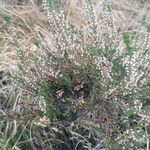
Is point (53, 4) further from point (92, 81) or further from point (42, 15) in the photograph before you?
point (42, 15)

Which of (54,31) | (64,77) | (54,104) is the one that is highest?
(54,31)

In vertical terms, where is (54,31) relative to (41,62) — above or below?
above

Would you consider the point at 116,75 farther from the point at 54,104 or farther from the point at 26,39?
the point at 26,39

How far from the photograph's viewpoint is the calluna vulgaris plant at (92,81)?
69.6 inches

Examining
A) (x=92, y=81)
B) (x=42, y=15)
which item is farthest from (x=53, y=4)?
(x=42, y=15)

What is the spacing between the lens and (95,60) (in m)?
1.87

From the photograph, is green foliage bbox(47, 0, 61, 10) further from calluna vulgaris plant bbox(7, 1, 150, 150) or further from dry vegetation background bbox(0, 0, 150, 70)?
dry vegetation background bbox(0, 0, 150, 70)

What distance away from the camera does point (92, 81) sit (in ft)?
6.39

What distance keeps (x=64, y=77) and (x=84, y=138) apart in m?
0.26

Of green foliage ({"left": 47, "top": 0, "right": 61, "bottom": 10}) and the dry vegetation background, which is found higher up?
green foliage ({"left": 47, "top": 0, "right": 61, "bottom": 10})

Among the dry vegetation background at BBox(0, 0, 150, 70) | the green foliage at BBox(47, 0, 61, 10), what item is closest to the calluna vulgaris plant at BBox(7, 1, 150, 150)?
the green foliage at BBox(47, 0, 61, 10)

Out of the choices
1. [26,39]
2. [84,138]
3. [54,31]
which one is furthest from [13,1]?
[84,138]

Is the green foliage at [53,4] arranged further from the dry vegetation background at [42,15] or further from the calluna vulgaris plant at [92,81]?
the dry vegetation background at [42,15]

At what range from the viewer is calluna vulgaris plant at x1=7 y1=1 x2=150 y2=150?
5.80 ft
